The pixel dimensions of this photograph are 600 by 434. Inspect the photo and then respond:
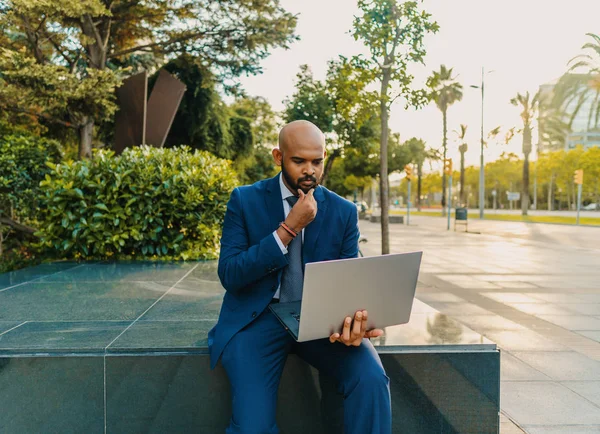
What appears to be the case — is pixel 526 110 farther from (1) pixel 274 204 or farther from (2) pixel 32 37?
(1) pixel 274 204

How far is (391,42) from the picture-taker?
360 inches

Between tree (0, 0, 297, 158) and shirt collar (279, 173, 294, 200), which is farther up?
tree (0, 0, 297, 158)

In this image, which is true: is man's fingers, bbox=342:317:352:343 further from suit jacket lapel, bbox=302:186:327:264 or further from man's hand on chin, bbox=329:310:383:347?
suit jacket lapel, bbox=302:186:327:264

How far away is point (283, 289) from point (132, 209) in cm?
523

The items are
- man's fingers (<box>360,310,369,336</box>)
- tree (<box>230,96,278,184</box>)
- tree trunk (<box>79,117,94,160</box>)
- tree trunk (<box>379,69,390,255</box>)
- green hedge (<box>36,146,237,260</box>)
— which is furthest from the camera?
tree (<box>230,96,278,184</box>)

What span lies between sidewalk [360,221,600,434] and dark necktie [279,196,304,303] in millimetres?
1671

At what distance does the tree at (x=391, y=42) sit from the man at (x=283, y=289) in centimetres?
701

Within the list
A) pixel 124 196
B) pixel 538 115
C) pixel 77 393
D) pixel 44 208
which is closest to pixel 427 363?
pixel 77 393

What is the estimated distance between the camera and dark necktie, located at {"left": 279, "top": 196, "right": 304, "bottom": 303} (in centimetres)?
256

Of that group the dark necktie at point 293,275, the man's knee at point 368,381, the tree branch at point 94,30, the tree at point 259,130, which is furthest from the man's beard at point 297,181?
the tree at point 259,130

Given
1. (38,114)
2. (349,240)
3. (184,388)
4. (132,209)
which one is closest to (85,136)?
(38,114)

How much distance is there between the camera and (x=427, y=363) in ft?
9.16

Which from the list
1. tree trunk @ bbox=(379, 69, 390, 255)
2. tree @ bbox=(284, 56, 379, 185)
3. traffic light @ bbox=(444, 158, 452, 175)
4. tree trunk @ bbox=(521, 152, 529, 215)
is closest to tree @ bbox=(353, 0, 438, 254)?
tree trunk @ bbox=(379, 69, 390, 255)

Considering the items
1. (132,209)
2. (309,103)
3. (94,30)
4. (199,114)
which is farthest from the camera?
(309,103)
